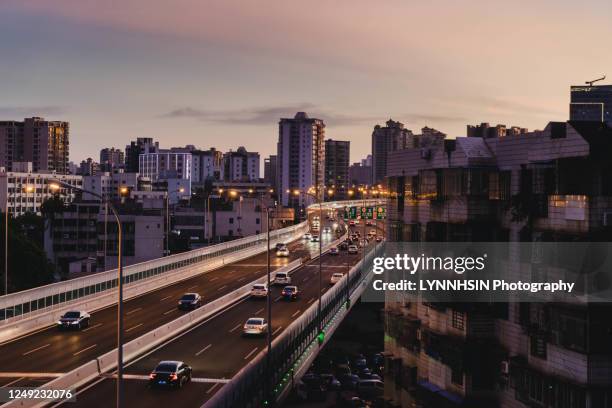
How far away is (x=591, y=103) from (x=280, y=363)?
20.1 meters

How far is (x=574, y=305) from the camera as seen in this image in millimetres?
21562

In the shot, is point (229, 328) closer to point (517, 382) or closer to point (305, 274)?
point (517, 382)

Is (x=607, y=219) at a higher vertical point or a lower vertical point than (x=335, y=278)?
higher

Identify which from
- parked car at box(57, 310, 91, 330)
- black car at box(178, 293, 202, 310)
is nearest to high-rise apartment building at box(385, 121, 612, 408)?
parked car at box(57, 310, 91, 330)

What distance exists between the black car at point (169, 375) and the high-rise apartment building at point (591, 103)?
20390 mm

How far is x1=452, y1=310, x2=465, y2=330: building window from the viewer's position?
90.2 feet

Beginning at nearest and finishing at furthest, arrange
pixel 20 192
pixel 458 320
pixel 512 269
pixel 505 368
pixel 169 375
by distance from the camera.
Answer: pixel 505 368 < pixel 512 269 < pixel 458 320 < pixel 169 375 < pixel 20 192

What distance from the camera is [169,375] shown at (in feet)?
107

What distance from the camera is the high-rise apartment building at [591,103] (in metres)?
29.8

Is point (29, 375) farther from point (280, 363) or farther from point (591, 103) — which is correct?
point (591, 103)

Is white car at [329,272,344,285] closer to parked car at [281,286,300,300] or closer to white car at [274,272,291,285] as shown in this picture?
white car at [274,272,291,285]

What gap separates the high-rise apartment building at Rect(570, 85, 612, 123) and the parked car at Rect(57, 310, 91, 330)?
31432 mm

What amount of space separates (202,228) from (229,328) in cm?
9061

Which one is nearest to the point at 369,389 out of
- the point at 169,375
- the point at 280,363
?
the point at 280,363
